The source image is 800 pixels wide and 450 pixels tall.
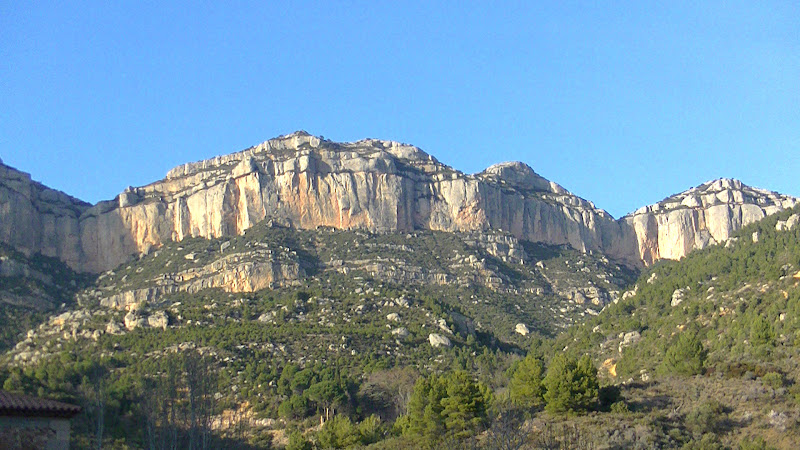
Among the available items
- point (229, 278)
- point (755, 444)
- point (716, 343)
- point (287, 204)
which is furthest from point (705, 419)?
point (287, 204)

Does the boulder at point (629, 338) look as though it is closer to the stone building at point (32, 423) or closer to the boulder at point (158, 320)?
the boulder at point (158, 320)

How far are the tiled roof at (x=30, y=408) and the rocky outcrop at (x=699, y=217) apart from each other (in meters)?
101

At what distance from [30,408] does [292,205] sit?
77.7m

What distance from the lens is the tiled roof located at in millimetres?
18328

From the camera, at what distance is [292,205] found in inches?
3780

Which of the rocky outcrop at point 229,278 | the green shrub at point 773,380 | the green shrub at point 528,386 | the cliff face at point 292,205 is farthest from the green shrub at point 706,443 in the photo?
the cliff face at point 292,205

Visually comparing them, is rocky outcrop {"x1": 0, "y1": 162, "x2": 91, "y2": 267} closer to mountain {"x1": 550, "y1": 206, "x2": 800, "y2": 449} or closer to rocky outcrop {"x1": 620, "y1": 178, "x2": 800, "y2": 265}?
mountain {"x1": 550, "y1": 206, "x2": 800, "y2": 449}

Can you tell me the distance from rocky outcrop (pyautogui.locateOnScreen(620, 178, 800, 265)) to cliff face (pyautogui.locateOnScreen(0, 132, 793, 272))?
1.39ft

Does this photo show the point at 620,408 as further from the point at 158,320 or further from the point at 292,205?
the point at 292,205

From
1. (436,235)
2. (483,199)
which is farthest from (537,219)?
(436,235)

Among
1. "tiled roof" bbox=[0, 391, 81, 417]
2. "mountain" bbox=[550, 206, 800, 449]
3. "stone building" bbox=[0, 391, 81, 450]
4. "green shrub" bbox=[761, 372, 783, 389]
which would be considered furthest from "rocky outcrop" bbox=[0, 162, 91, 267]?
"stone building" bbox=[0, 391, 81, 450]

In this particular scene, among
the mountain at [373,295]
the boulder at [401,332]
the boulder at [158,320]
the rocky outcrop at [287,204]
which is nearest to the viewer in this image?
the mountain at [373,295]

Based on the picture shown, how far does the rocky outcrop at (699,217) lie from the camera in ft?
369

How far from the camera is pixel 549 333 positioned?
80.9 meters
